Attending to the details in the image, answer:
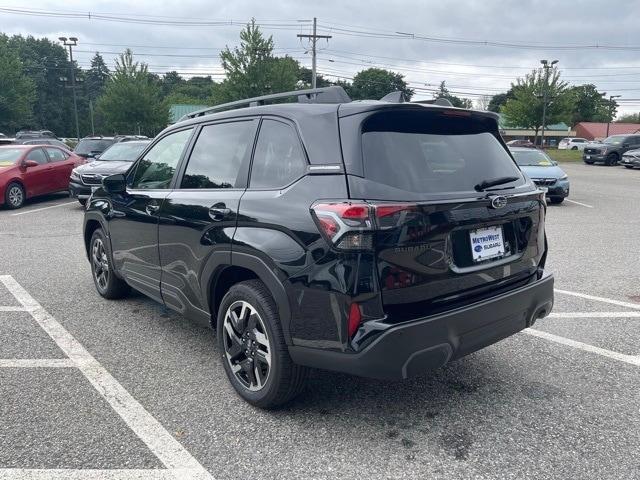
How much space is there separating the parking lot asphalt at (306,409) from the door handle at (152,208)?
1.05m

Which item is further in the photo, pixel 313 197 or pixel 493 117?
pixel 493 117

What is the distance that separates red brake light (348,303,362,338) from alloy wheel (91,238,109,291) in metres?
3.50

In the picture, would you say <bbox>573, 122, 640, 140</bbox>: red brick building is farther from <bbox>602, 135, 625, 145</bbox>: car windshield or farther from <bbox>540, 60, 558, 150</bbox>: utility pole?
<bbox>602, 135, 625, 145</bbox>: car windshield

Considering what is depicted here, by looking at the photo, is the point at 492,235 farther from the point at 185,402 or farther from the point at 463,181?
the point at 185,402

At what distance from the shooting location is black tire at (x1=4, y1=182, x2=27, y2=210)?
12.5 m

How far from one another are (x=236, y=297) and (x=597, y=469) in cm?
210

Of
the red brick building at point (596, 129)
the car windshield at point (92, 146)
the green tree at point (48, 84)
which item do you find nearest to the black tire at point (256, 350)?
the car windshield at point (92, 146)

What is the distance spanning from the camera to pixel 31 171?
43.4 ft

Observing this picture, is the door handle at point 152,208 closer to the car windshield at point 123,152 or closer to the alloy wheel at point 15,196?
the car windshield at point 123,152

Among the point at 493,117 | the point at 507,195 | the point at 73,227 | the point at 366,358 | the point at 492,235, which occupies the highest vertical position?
the point at 493,117

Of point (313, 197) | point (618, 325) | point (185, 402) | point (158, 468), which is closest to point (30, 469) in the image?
point (158, 468)

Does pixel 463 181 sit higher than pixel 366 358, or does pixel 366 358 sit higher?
pixel 463 181

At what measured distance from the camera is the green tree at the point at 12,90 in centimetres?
3975

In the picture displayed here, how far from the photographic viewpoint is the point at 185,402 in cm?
331
